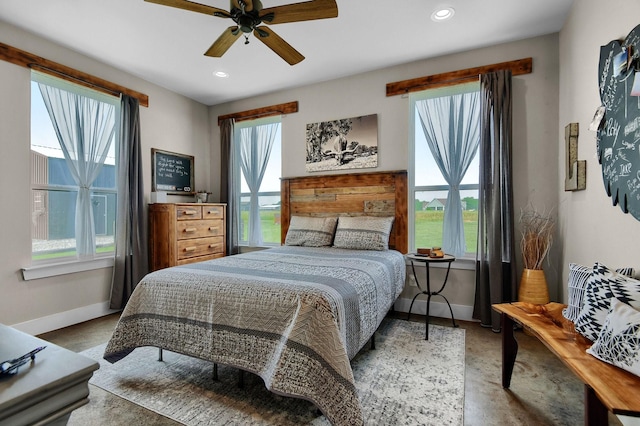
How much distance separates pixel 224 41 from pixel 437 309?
3.25 metres

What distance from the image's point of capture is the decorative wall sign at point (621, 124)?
1.55 m

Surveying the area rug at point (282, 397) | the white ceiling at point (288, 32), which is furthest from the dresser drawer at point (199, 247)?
the white ceiling at point (288, 32)

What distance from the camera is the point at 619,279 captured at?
150 centimetres

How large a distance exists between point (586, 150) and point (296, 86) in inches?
125

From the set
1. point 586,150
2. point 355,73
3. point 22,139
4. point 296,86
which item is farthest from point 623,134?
point 22,139

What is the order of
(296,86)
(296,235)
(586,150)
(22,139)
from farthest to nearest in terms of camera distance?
(296,86) → (296,235) → (22,139) → (586,150)

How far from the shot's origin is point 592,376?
121 cm

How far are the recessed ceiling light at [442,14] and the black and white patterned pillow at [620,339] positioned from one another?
2362 millimetres

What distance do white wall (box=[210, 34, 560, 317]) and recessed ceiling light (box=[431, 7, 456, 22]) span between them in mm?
742

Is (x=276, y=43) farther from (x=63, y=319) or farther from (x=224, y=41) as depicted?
(x=63, y=319)

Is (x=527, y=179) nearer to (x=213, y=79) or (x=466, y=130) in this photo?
(x=466, y=130)

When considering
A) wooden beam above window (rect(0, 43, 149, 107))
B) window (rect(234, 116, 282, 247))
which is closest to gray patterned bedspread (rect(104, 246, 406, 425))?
window (rect(234, 116, 282, 247))

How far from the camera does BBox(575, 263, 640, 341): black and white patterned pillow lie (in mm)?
1409

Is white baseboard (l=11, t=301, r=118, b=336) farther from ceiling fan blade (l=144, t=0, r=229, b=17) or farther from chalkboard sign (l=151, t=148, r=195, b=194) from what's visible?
ceiling fan blade (l=144, t=0, r=229, b=17)
